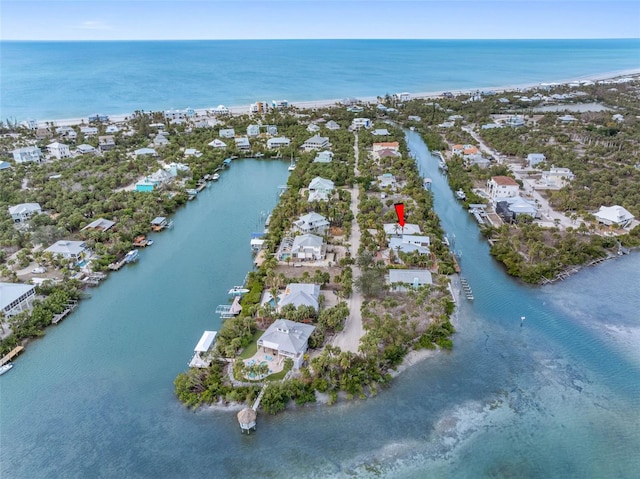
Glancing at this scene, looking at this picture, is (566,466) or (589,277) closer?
(566,466)

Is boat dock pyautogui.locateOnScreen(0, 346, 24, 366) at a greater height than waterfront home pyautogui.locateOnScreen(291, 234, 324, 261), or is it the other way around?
waterfront home pyautogui.locateOnScreen(291, 234, 324, 261)

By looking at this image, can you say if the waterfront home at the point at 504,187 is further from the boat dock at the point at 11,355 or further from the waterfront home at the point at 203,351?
the boat dock at the point at 11,355

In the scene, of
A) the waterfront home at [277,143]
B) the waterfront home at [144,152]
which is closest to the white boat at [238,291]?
the waterfront home at [144,152]

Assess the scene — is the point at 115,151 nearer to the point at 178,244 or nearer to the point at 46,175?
the point at 46,175

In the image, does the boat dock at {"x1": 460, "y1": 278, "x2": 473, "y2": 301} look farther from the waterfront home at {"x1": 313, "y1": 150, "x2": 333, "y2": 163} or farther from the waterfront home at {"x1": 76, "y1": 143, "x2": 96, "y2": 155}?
the waterfront home at {"x1": 76, "y1": 143, "x2": 96, "y2": 155}

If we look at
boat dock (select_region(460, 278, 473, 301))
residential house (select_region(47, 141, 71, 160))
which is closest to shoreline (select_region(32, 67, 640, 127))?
residential house (select_region(47, 141, 71, 160))

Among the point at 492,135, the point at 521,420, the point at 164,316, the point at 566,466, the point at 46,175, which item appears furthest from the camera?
the point at 492,135

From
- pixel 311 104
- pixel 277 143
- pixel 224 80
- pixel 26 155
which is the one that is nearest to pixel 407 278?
pixel 277 143

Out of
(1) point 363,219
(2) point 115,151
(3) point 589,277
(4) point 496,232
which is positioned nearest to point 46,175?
(2) point 115,151
